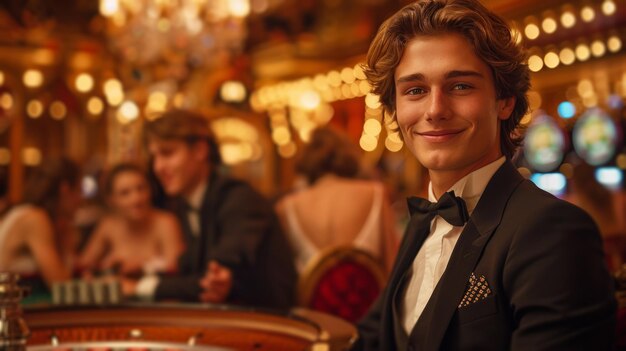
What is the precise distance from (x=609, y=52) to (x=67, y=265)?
5.07m

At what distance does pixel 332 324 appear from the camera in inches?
59.2

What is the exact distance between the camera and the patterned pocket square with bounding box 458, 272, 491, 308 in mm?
1094

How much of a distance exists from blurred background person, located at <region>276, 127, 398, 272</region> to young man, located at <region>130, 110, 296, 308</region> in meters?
0.50

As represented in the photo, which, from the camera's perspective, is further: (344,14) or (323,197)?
(344,14)

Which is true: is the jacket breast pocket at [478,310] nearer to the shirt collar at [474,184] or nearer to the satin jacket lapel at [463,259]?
the satin jacket lapel at [463,259]

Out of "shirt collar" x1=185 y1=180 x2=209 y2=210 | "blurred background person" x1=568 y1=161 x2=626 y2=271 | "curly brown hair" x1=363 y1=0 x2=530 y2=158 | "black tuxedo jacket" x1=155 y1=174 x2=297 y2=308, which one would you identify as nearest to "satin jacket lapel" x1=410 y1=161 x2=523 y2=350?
"curly brown hair" x1=363 y1=0 x2=530 y2=158

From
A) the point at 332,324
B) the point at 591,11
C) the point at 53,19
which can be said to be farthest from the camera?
the point at 53,19

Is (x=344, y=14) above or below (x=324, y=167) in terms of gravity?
above

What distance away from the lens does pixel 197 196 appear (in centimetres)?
306

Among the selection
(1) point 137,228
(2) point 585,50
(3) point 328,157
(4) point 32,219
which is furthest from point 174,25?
→ (2) point 585,50

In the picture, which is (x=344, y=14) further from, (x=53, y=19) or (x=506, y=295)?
(x=506, y=295)

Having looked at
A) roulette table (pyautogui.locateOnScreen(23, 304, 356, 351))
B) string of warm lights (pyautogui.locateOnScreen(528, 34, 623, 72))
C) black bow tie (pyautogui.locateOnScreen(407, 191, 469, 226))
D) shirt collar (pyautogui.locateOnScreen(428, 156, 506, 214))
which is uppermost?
string of warm lights (pyautogui.locateOnScreen(528, 34, 623, 72))

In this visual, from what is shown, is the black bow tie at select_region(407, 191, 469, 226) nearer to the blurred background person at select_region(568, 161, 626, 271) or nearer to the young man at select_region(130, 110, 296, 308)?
the young man at select_region(130, 110, 296, 308)

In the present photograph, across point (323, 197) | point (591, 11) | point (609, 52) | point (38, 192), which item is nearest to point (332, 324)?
point (323, 197)
